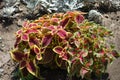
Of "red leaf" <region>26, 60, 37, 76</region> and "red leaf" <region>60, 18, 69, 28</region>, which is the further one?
"red leaf" <region>60, 18, 69, 28</region>

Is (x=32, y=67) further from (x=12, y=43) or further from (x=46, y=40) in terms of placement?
(x=12, y=43)

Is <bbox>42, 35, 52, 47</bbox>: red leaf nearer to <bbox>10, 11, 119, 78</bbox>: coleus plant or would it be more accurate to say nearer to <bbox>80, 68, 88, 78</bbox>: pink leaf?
<bbox>10, 11, 119, 78</bbox>: coleus plant

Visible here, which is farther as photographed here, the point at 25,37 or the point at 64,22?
the point at 64,22

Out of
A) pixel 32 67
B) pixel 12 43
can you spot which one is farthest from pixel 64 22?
pixel 12 43

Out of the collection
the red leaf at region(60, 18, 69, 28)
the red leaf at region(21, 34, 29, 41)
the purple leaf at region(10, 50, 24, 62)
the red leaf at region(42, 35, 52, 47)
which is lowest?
the purple leaf at region(10, 50, 24, 62)

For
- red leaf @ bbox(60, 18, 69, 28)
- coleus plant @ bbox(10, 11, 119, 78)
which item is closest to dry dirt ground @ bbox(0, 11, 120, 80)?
coleus plant @ bbox(10, 11, 119, 78)

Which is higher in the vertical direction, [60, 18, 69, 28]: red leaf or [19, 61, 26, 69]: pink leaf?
[60, 18, 69, 28]: red leaf

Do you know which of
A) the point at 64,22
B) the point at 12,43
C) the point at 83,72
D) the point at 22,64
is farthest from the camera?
the point at 12,43
